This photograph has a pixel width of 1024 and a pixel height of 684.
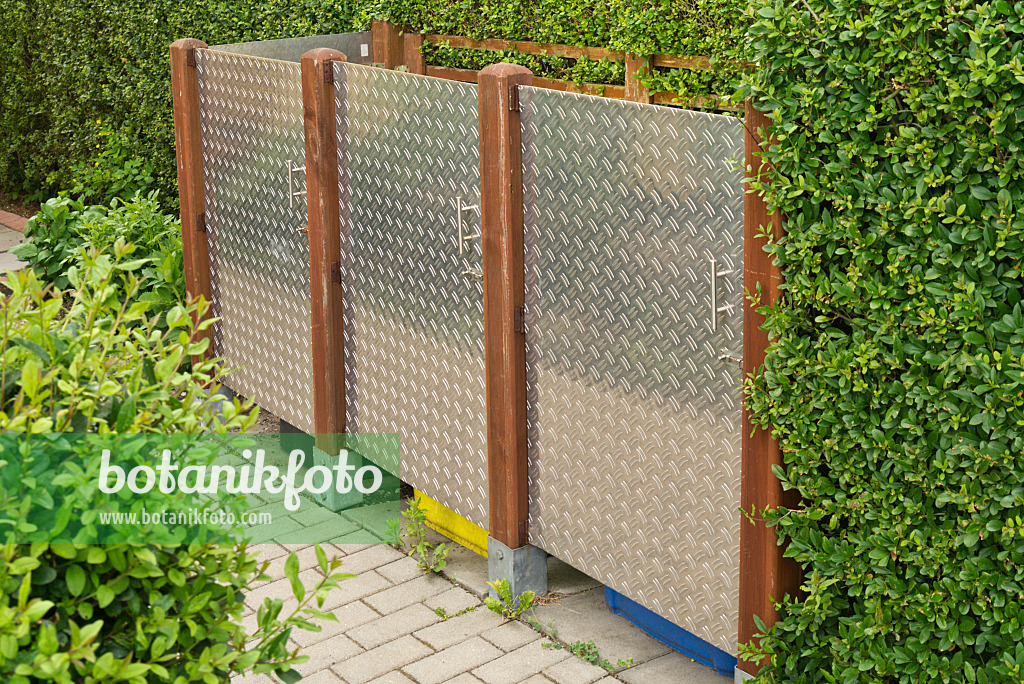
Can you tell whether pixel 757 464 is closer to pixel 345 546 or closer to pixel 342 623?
pixel 342 623

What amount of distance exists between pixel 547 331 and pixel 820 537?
4.73 ft

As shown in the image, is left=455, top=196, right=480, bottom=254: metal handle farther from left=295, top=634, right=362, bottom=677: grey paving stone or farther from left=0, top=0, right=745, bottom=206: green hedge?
left=295, top=634, right=362, bottom=677: grey paving stone

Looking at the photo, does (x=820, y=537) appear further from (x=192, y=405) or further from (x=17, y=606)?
(x=17, y=606)

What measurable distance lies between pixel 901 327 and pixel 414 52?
4993 mm

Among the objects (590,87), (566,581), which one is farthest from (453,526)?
(590,87)

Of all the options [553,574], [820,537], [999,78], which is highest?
[999,78]

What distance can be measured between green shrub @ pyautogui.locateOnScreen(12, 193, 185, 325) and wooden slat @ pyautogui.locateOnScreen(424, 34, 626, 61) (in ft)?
7.13

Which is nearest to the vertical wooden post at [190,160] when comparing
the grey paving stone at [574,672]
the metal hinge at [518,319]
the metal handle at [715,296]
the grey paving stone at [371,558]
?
the grey paving stone at [371,558]

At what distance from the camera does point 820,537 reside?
11.3 ft

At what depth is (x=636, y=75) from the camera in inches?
220

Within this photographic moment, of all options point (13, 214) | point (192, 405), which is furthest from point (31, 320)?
point (13, 214)

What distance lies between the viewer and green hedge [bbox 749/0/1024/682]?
2885mm

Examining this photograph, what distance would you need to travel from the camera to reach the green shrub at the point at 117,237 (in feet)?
→ 22.8

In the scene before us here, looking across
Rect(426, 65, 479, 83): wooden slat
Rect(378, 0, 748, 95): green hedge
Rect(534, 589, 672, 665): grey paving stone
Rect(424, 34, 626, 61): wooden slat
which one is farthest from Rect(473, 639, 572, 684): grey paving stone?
Rect(426, 65, 479, 83): wooden slat
